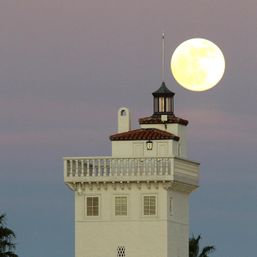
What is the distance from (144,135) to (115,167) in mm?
2266

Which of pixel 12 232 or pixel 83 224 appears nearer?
pixel 83 224

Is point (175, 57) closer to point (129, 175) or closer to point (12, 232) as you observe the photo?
point (129, 175)

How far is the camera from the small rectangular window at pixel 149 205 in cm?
10806

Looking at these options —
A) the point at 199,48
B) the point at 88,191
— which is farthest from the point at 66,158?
the point at 199,48

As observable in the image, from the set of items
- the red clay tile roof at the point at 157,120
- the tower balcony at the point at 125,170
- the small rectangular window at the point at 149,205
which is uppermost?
the red clay tile roof at the point at 157,120

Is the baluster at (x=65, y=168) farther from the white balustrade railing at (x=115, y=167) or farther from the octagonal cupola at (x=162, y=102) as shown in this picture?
the octagonal cupola at (x=162, y=102)

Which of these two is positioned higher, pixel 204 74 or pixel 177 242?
pixel 204 74

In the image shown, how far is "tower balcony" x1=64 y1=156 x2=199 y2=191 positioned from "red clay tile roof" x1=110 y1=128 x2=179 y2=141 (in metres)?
1.35

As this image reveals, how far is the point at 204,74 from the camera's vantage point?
11062 centimetres

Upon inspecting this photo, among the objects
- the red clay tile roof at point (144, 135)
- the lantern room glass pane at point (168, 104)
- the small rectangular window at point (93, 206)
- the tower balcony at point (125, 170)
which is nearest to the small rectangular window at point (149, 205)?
the tower balcony at point (125, 170)

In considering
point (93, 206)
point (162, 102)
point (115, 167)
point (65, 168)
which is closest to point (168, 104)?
point (162, 102)

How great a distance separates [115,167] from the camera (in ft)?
356

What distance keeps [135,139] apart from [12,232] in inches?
465

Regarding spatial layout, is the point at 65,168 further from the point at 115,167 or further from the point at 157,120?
the point at 157,120
